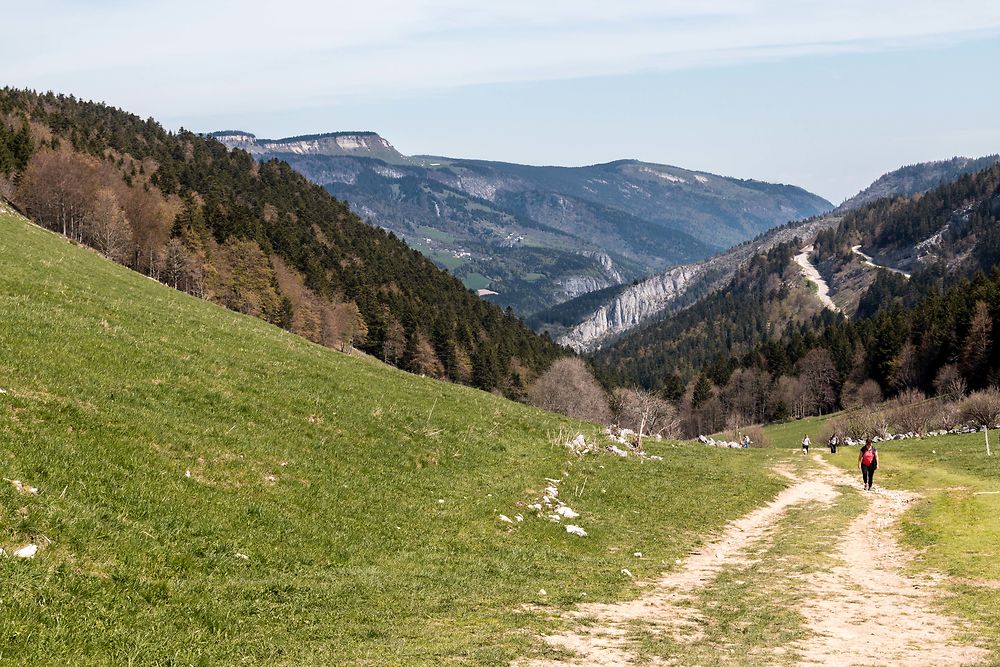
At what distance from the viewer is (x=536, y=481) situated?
96.5 ft

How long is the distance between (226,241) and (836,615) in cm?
12487

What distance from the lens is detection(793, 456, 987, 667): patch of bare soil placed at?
1338cm

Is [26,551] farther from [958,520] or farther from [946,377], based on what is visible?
[946,377]

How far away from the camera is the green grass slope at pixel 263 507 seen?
477 inches

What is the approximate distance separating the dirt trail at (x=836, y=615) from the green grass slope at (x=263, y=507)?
102cm

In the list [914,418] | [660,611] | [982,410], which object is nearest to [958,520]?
[660,611]

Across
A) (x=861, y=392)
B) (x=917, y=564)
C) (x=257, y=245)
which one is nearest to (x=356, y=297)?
(x=257, y=245)

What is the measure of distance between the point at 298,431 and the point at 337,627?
12.3 meters

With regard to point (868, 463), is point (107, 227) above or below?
above

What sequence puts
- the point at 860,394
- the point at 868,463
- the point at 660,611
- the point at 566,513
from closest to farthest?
1. the point at 660,611
2. the point at 566,513
3. the point at 868,463
4. the point at 860,394

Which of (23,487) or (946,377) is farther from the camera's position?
(946,377)

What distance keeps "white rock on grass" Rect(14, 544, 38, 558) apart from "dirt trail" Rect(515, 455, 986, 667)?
28.1 ft

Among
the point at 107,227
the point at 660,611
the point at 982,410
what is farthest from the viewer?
the point at 107,227

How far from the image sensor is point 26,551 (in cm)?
1257
